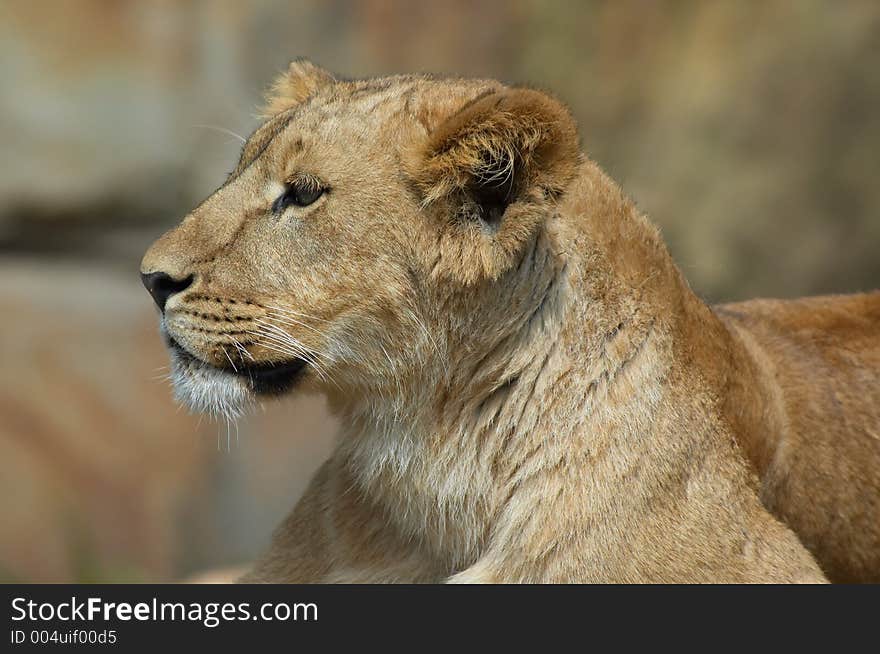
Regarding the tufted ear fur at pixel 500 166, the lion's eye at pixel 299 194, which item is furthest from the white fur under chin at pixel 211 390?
the tufted ear fur at pixel 500 166

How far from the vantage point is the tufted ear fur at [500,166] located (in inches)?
111

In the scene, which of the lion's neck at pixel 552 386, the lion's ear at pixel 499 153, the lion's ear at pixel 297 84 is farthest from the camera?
the lion's ear at pixel 297 84

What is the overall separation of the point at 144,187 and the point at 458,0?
2234mm

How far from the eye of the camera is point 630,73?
7.57 metres

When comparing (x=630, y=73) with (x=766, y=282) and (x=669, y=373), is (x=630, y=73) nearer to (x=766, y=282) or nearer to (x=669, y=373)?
(x=766, y=282)

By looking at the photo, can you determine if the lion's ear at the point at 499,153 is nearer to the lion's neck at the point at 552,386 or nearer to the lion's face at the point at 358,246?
the lion's face at the point at 358,246

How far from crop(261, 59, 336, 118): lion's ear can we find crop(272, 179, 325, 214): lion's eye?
0.61 metres

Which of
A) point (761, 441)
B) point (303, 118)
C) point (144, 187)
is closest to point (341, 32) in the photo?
point (144, 187)

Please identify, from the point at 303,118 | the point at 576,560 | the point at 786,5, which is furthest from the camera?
the point at 786,5

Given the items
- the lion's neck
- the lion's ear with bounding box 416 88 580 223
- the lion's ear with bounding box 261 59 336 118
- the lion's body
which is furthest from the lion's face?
the lion's body

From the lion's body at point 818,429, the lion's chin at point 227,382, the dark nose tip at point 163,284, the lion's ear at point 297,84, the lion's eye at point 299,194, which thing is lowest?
the lion's body at point 818,429

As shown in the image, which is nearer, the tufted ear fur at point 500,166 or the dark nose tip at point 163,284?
the tufted ear fur at point 500,166

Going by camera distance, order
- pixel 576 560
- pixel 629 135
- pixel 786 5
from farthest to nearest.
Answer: pixel 629 135 → pixel 786 5 → pixel 576 560

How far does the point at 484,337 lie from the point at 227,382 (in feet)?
2.14
